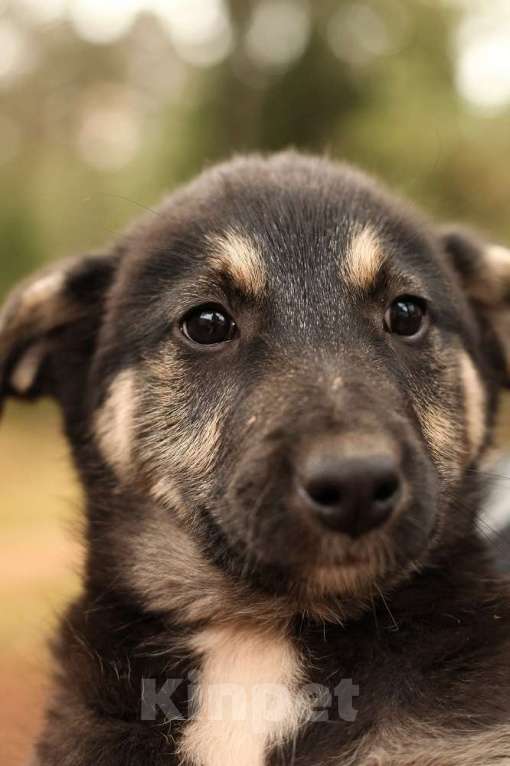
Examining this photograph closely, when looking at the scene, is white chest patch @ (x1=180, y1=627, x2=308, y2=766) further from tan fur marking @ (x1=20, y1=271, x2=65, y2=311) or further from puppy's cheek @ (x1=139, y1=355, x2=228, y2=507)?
tan fur marking @ (x1=20, y1=271, x2=65, y2=311)

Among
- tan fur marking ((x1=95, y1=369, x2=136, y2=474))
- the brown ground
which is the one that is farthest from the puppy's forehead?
the brown ground

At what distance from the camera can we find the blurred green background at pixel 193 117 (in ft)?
46.9

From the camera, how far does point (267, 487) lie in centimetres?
262

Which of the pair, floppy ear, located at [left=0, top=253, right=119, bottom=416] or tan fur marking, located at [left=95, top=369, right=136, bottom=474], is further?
floppy ear, located at [left=0, top=253, right=119, bottom=416]

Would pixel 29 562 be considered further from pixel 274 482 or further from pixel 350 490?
pixel 350 490

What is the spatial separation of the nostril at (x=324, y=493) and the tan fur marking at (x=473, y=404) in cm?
127

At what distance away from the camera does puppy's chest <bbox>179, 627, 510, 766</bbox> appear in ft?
9.21

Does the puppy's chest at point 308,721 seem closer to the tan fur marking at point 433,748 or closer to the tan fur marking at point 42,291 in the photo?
the tan fur marking at point 433,748

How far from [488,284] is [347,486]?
2003 millimetres

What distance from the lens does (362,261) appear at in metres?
3.33

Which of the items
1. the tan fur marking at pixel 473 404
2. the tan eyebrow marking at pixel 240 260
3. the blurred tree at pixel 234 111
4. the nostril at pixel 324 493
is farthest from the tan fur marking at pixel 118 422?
the blurred tree at pixel 234 111

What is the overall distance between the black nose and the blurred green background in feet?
18.9

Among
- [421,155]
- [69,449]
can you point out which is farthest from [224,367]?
[421,155]

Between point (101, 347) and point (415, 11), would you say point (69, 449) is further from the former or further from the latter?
point (415, 11)
